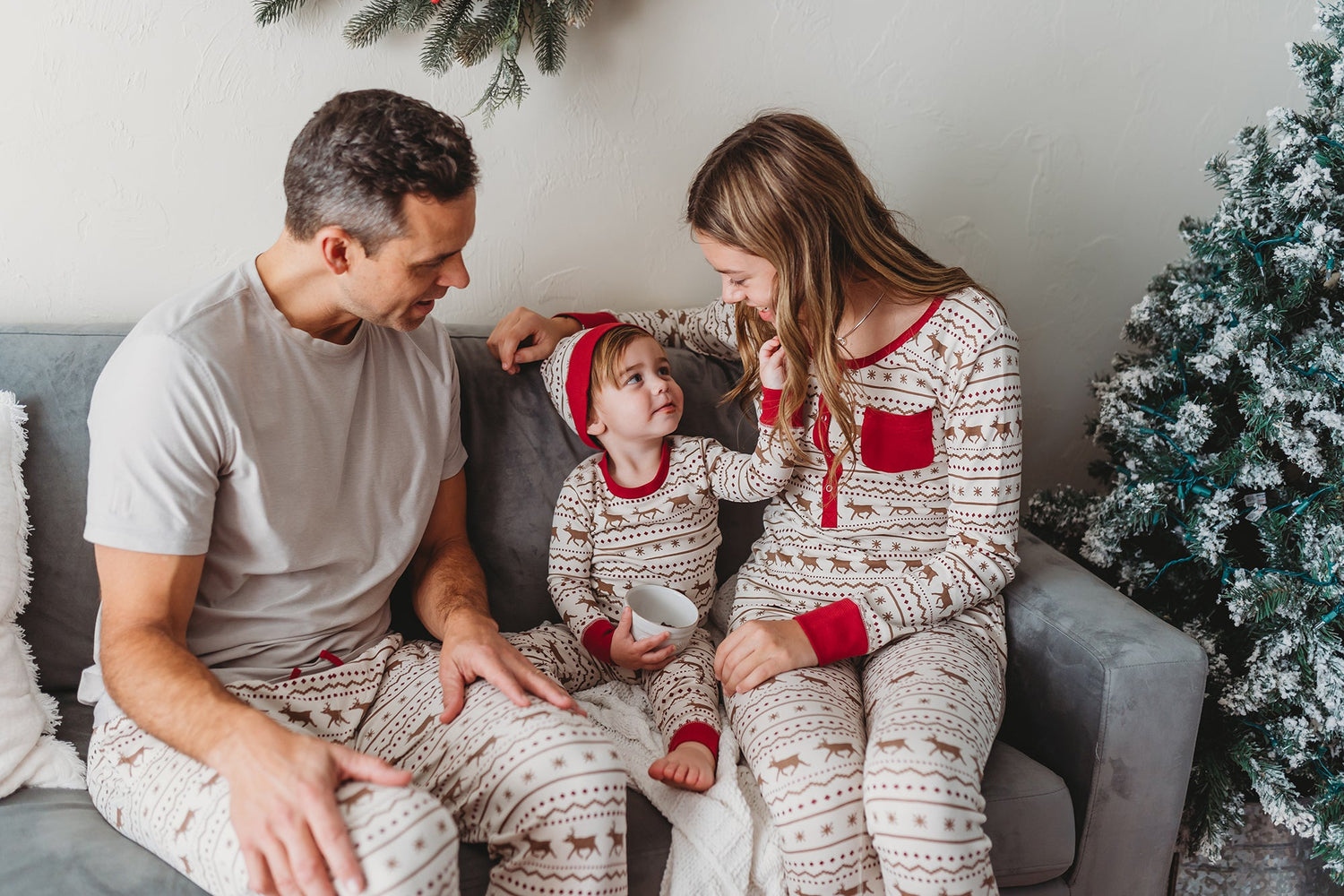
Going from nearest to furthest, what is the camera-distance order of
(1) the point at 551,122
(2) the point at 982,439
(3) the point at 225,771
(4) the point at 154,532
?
(3) the point at 225,771 < (4) the point at 154,532 < (2) the point at 982,439 < (1) the point at 551,122

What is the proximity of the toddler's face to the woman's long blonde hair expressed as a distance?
189 millimetres

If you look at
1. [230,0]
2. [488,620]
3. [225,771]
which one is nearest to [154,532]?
[225,771]

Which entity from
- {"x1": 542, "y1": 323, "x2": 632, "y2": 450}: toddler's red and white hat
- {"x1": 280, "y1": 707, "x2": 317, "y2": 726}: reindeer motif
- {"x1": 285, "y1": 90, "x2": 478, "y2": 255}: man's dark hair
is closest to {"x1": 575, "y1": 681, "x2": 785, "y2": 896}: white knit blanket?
{"x1": 280, "y1": 707, "x2": 317, "y2": 726}: reindeer motif

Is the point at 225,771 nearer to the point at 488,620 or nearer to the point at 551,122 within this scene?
the point at 488,620

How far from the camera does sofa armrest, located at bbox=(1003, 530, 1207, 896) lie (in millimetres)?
1263

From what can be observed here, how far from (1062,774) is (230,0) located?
1.69 meters

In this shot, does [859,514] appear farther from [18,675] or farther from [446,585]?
[18,675]

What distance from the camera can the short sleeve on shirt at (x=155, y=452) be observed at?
3.55ft

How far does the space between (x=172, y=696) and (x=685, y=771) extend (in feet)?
1.97

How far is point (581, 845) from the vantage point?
3.45 feet

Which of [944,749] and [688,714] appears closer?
[944,749]

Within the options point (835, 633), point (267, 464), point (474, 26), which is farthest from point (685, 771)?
point (474, 26)

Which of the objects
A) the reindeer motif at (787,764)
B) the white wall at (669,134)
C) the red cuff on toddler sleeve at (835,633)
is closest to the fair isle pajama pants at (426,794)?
the reindeer motif at (787,764)

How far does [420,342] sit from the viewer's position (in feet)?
4.71
